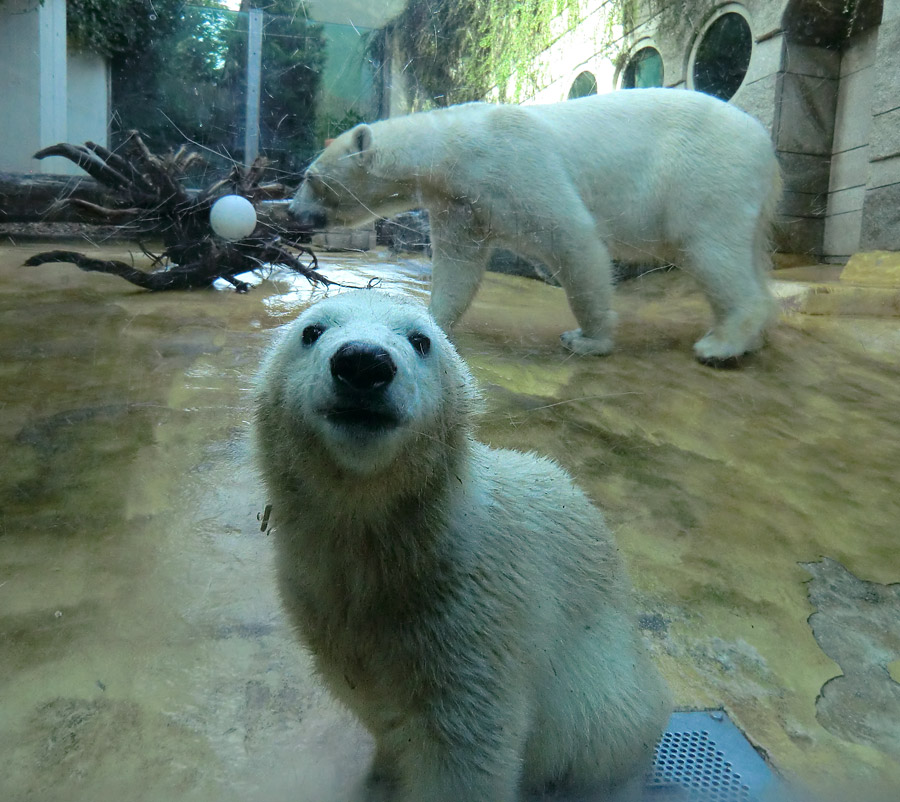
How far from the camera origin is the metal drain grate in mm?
936

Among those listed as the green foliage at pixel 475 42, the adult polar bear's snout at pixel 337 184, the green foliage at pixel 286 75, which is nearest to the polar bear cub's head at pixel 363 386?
the adult polar bear's snout at pixel 337 184

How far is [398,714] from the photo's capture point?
875 millimetres

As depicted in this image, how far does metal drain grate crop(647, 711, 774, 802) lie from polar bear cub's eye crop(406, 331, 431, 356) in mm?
712

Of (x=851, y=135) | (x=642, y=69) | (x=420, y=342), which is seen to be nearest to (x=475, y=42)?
(x=642, y=69)

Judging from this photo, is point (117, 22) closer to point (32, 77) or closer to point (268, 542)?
point (32, 77)

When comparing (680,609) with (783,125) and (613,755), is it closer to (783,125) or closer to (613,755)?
(613,755)

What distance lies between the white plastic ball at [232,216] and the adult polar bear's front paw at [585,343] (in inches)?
24.1

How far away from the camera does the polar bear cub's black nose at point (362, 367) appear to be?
0.71 meters

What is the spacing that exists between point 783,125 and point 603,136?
0.34m

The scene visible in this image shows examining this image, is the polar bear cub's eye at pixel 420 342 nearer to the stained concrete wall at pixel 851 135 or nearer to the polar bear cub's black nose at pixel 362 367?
the polar bear cub's black nose at pixel 362 367

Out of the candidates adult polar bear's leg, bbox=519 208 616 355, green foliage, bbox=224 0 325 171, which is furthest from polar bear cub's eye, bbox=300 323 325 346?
adult polar bear's leg, bbox=519 208 616 355

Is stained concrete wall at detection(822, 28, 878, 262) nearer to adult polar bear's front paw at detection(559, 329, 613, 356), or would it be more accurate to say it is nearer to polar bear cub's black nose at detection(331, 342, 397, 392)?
adult polar bear's front paw at detection(559, 329, 613, 356)

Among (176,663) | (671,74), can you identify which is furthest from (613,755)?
(671,74)

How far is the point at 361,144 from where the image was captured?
94cm
